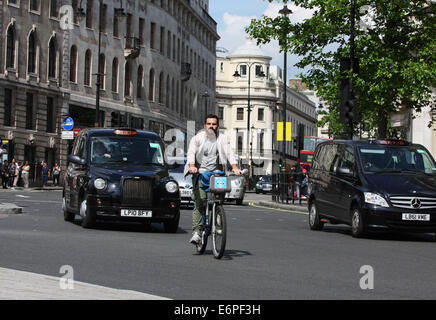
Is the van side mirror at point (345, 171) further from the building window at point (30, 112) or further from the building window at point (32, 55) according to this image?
the building window at point (32, 55)

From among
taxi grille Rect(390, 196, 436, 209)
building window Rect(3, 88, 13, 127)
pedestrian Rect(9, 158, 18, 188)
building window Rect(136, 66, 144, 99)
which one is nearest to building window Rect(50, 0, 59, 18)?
building window Rect(3, 88, 13, 127)

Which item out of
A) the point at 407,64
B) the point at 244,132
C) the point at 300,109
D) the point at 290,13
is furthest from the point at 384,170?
the point at 300,109

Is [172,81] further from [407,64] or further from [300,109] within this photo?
[300,109]

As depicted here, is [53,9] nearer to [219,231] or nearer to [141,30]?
[141,30]

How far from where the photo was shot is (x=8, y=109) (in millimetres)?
57156

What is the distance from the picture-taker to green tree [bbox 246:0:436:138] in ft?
114

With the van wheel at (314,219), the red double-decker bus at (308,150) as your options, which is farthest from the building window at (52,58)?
the van wheel at (314,219)

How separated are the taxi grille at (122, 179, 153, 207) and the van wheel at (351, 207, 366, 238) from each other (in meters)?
4.01

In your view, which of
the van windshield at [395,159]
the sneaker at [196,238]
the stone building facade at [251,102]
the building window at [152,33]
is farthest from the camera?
the stone building facade at [251,102]

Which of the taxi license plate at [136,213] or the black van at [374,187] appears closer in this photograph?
the taxi license plate at [136,213]

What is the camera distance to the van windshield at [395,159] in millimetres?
18609

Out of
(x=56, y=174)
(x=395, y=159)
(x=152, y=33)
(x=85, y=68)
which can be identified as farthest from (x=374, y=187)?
(x=152, y=33)

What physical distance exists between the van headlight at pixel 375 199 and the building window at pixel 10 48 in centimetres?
4261

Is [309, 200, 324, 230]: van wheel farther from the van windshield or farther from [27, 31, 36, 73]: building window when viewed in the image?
[27, 31, 36, 73]: building window
